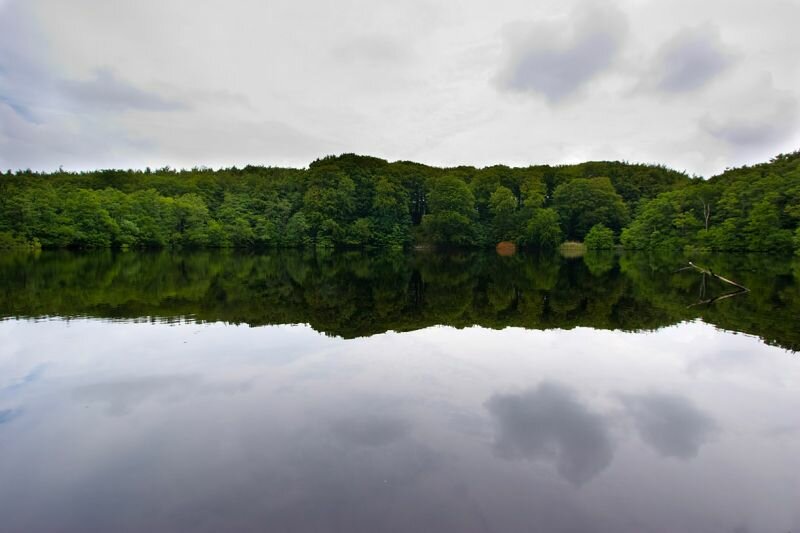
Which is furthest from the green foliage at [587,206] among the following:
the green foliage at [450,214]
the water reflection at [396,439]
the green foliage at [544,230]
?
the water reflection at [396,439]

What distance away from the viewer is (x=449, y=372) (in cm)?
886

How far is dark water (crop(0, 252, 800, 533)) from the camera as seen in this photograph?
451cm

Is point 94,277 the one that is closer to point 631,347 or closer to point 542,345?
point 542,345

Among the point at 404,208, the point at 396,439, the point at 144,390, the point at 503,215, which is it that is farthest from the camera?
the point at 404,208

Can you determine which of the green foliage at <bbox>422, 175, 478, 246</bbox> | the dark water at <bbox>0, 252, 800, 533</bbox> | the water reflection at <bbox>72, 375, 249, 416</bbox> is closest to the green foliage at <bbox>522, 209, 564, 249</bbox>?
the green foliage at <bbox>422, 175, 478, 246</bbox>

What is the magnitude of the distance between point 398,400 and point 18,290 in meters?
20.4

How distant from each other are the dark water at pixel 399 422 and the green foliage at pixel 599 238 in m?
57.6

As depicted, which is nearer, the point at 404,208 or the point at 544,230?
the point at 544,230

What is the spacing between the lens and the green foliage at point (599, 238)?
225 feet

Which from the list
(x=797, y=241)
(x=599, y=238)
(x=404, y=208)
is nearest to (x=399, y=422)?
(x=797, y=241)

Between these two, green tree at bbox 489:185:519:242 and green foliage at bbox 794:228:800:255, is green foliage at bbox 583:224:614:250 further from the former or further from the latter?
green foliage at bbox 794:228:800:255

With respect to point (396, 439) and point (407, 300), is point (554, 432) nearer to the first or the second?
point (396, 439)

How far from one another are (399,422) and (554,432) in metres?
2.13

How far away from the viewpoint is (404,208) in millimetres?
74938
